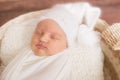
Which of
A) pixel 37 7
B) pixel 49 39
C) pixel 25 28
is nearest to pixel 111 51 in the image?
pixel 49 39

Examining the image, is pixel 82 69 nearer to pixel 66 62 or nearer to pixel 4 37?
pixel 66 62

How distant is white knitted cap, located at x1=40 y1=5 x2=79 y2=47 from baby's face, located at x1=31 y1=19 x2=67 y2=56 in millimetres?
19

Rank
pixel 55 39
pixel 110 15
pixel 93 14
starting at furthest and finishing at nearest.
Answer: pixel 110 15 < pixel 93 14 < pixel 55 39

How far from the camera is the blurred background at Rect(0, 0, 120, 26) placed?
192cm

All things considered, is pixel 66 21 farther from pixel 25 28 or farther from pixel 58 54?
pixel 25 28

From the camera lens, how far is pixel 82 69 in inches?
44.8

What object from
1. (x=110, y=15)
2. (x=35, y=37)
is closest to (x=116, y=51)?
(x=35, y=37)

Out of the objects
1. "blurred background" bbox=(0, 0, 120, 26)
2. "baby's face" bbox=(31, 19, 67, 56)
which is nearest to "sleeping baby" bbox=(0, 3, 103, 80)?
"baby's face" bbox=(31, 19, 67, 56)

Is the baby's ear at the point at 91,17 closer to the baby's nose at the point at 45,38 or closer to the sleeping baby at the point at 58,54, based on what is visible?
the sleeping baby at the point at 58,54

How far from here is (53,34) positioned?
3.56 feet

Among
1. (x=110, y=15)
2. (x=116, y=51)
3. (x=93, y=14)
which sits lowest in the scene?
(x=116, y=51)

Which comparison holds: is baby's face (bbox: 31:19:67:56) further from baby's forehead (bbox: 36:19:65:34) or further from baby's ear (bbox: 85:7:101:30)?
baby's ear (bbox: 85:7:101:30)

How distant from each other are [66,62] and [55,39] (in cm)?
10

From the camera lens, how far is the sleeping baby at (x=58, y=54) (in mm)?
1081
